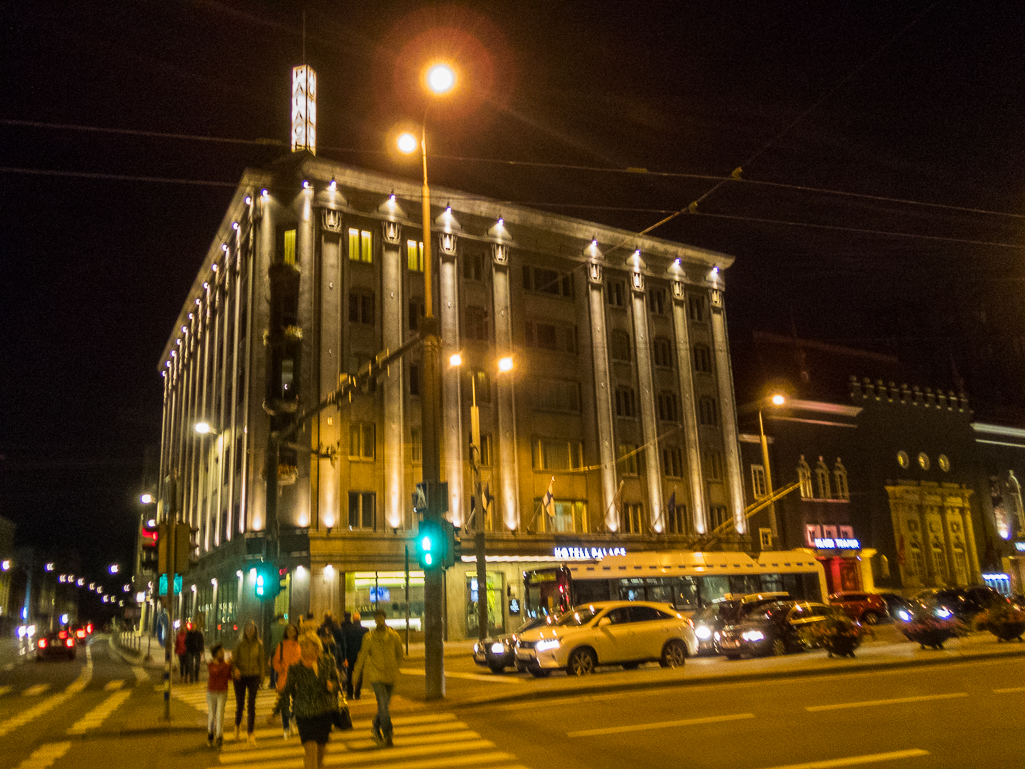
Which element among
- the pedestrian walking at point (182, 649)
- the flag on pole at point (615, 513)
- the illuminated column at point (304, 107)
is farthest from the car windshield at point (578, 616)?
the illuminated column at point (304, 107)

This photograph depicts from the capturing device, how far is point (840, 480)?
51.3 meters

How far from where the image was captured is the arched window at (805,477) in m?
49.4

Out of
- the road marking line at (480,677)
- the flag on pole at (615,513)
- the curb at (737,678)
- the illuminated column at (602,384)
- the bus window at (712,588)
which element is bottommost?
the road marking line at (480,677)

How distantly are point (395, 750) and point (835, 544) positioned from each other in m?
44.3

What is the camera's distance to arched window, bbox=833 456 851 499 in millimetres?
51156

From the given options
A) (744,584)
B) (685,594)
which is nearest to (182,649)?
(685,594)

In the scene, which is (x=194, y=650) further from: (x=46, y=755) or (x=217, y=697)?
(x=217, y=697)

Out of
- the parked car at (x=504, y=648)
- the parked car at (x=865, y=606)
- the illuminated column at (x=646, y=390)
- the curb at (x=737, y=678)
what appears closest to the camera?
the curb at (x=737, y=678)

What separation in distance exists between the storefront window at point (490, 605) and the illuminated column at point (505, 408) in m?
2.71

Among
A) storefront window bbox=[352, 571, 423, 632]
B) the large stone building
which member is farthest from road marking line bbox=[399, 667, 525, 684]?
storefront window bbox=[352, 571, 423, 632]

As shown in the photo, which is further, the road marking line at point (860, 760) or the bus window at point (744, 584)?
the bus window at point (744, 584)

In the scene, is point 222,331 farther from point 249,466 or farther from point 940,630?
point 940,630

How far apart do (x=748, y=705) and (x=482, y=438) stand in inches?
1115

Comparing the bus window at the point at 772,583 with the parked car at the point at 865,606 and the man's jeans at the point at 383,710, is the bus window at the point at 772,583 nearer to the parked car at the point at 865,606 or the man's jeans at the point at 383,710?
the parked car at the point at 865,606
